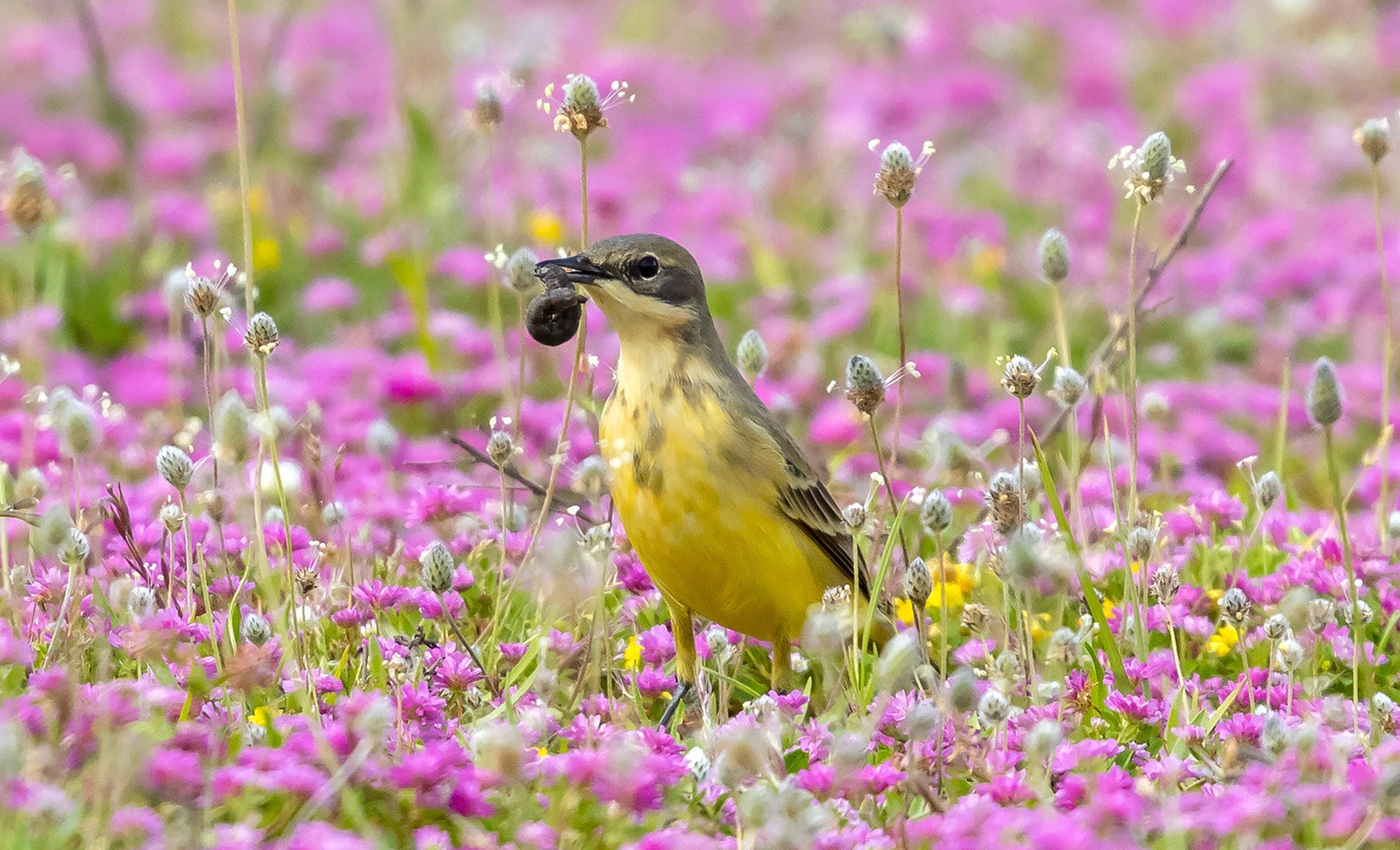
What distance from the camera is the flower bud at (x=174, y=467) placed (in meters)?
3.35

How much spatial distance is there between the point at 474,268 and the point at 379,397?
117 cm

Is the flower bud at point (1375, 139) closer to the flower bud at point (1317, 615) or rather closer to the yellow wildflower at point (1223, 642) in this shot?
the flower bud at point (1317, 615)

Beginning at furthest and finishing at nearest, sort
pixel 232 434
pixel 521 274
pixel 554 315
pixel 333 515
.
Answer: pixel 554 315 → pixel 521 274 → pixel 333 515 → pixel 232 434

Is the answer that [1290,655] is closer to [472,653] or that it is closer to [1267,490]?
[1267,490]

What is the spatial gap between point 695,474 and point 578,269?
571 mm

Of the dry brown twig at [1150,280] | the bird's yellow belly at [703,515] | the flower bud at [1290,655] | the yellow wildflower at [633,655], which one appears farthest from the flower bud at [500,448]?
the flower bud at [1290,655]

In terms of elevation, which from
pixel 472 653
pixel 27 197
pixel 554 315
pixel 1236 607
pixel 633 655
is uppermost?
pixel 27 197

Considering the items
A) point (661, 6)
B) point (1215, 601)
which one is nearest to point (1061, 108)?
point (661, 6)

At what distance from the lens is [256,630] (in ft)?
11.3

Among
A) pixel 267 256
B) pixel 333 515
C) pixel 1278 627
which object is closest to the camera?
pixel 1278 627

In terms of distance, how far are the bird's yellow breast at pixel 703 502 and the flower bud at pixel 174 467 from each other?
3.04 ft

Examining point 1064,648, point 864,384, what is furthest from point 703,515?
point 1064,648

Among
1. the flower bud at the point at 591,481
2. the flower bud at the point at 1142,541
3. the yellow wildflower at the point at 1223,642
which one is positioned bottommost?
the yellow wildflower at the point at 1223,642

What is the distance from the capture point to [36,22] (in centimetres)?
1201
